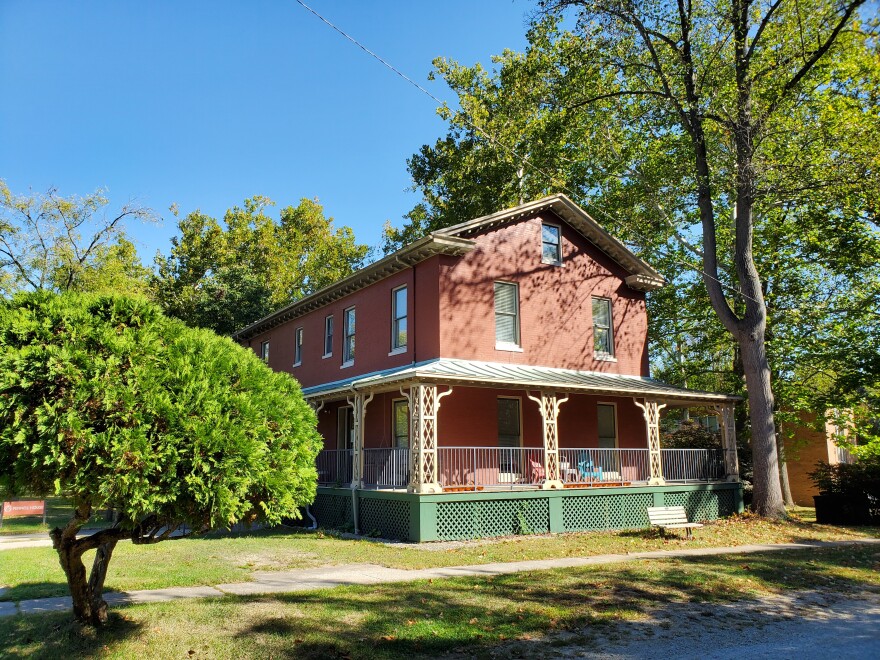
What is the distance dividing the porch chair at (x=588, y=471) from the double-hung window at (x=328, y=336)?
980 centimetres

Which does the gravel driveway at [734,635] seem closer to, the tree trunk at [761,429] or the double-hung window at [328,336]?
the tree trunk at [761,429]

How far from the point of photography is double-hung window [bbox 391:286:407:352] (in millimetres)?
19312

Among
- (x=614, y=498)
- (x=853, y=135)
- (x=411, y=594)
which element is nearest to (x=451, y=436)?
(x=614, y=498)

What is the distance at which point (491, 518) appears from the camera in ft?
50.5

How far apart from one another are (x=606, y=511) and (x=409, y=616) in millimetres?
11123

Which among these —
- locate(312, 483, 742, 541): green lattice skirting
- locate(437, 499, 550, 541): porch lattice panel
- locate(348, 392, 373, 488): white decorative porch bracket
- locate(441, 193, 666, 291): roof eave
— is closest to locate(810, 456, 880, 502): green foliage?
locate(312, 483, 742, 541): green lattice skirting

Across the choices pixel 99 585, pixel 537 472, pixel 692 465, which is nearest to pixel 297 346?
pixel 537 472

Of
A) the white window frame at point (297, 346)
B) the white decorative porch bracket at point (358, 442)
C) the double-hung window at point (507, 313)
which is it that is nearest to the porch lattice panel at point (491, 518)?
the white decorative porch bracket at point (358, 442)

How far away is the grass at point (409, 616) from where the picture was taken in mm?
6105

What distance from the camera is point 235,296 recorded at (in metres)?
34.0

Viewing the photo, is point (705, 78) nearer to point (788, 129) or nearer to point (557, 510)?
point (788, 129)

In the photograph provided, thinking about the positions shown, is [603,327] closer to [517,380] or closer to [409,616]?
[517,380]

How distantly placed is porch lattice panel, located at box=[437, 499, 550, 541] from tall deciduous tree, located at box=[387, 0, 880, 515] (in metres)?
7.49

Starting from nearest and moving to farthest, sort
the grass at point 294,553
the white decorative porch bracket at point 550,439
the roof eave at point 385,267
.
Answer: the grass at point 294,553
the white decorative porch bracket at point 550,439
the roof eave at point 385,267
